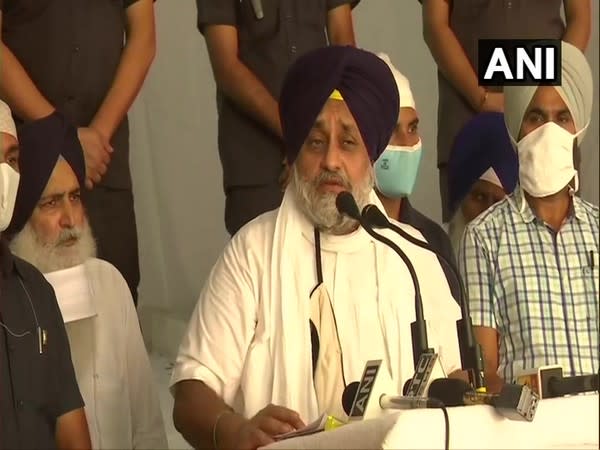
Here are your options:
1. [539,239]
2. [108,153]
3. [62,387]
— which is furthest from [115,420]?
[539,239]

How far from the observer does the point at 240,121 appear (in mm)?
3105

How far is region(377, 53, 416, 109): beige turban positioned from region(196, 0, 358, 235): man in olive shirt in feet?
0.35

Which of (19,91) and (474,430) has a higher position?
(19,91)

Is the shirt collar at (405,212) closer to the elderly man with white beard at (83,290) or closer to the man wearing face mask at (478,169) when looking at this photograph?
the man wearing face mask at (478,169)

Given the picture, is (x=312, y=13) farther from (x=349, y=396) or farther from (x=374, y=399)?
(x=374, y=399)

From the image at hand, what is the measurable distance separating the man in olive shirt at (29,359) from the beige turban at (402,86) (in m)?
0.98

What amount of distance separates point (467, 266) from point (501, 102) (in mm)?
454

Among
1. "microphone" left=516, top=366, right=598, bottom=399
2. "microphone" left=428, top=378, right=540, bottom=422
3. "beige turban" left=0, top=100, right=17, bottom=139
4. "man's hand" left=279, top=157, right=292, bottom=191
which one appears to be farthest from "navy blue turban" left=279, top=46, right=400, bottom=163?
"microphone" left=428, top=378, right=540, bottom=422

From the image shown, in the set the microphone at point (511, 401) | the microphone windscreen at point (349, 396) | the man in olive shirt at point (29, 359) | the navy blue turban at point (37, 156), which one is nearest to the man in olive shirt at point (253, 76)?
the navy blue turban at point (37, 156)

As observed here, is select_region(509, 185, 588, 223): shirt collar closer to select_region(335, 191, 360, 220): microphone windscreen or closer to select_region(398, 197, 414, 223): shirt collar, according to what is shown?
select_region(398, 197, 414, 223): shirt collar

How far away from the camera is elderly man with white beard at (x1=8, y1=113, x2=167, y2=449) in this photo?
2.72 metres

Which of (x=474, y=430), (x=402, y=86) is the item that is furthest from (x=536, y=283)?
(x=474, y=430)

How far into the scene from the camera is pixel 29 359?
2.64 metres

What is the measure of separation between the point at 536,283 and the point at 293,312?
81 centimetres
